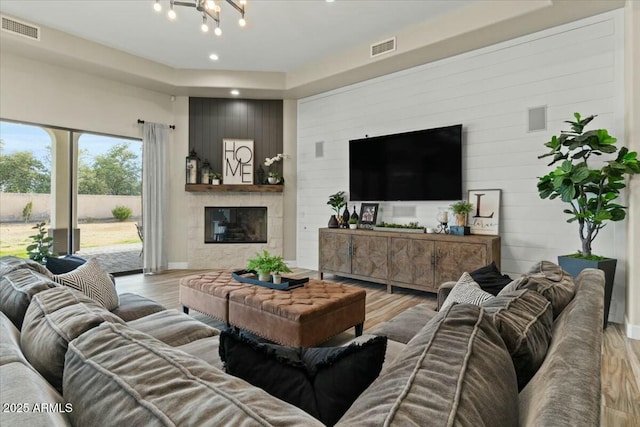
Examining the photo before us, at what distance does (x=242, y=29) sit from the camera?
4.36 m

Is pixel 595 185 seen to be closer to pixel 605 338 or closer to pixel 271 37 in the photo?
pixel 605 338

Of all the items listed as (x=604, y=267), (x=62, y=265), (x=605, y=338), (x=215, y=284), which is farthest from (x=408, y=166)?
(x=62, y=265)

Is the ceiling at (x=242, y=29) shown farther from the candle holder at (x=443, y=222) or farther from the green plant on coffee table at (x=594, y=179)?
the candle holder at (x=443, y=222)

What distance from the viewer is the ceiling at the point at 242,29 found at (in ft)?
12.5

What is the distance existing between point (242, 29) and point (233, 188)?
2.63m

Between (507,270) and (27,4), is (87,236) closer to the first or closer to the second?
(27,4)

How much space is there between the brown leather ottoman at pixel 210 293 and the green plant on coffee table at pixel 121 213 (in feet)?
9.69

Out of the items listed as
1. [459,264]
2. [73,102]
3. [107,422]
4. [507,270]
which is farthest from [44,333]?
[73,102]

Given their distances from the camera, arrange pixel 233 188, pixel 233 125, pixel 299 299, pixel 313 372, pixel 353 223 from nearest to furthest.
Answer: pixel 313 372
pixel 299 299
pixel 353 223
pixel 233 188
pixel 233 125

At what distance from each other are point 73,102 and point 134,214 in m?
1.86

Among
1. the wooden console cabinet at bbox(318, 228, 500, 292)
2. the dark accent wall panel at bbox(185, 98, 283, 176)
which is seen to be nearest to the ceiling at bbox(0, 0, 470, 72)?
the dark accent wall panel at bbox(185, 98, 283, 176)

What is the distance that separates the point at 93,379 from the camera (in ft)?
2.35

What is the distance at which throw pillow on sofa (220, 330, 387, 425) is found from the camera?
862 millimetres

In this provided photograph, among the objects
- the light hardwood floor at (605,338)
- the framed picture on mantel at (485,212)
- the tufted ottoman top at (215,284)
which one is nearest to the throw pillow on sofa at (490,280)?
the light hardwood floor at (605,338)
